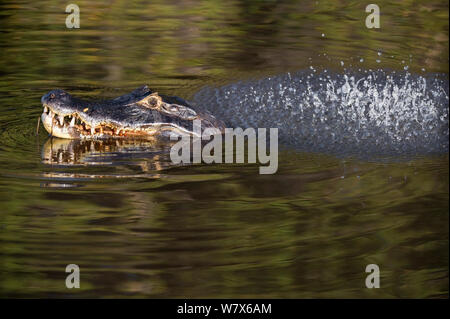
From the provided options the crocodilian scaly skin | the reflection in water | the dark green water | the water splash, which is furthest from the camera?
the water splash

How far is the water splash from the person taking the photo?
26.3ft

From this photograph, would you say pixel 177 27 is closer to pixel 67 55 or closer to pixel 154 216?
pixel 67 55

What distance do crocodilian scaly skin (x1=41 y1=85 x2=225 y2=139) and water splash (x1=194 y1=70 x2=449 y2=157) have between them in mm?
613

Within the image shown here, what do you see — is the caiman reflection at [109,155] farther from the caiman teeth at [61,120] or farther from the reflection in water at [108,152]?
the caiman teeth at [61,120]

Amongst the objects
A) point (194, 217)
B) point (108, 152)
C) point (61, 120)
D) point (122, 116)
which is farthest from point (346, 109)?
point (194, 217)

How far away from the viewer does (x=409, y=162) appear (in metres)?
7.41

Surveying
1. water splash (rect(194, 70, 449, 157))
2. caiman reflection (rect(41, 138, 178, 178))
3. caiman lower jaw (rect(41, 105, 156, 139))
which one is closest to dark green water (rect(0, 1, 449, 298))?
caiman reflection (rect(41, 138, 178, 178))

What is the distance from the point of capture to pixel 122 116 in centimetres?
816

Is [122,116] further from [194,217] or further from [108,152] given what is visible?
[194,217]

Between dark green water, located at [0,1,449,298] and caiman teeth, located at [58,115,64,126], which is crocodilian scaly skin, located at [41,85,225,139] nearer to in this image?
caiman teeth, located at [58,115,64,126]

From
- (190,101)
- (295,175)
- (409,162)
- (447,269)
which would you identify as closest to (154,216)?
(295,175)

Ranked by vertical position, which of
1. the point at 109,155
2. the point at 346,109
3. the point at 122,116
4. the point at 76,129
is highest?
the point at 346,109

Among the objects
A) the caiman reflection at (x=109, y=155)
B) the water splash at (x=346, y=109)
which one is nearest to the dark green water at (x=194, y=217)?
the caiman reflection at (x=109, y=155)

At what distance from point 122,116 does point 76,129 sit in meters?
0.51
